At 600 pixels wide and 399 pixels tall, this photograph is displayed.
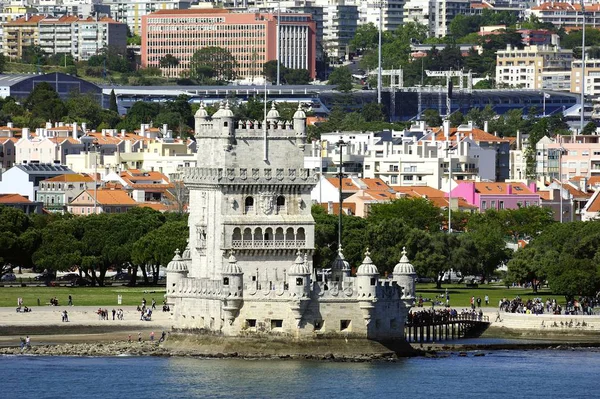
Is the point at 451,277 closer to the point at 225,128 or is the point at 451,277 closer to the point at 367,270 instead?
the point at 225,128

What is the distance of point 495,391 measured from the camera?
10319cm

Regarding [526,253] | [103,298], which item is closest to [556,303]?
[526,253]

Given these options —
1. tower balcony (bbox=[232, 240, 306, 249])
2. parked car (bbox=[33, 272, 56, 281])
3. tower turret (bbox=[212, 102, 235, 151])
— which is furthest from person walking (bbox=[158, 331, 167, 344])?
parked car (bbox=[33, 272, 56, 281])

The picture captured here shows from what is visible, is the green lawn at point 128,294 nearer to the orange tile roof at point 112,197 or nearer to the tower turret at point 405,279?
the tower turret at point 405,279

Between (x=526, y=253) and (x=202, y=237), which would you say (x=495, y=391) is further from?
(x=526, y=253)

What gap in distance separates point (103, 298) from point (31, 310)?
10.2 meters

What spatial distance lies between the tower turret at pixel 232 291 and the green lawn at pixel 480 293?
25344 millimetres

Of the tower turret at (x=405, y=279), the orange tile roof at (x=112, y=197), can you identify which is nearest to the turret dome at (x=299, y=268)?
the tower turret at (x=405, y=279)

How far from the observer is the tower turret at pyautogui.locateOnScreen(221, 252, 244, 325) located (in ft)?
352

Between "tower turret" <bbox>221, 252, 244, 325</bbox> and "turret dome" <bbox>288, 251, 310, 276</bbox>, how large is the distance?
86.7 inches

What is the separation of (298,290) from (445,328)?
16119 mm

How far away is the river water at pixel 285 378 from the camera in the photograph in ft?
330

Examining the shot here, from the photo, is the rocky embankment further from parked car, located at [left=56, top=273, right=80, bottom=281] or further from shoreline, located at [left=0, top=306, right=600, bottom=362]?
parked car, located at [left=56, top=273, right=80, bottom=281]

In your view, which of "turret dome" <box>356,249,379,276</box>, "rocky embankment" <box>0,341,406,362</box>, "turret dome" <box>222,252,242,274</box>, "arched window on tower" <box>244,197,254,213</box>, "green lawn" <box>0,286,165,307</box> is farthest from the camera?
"green lawn" <box>0,286,165,307</box>
